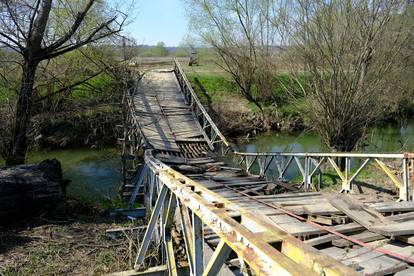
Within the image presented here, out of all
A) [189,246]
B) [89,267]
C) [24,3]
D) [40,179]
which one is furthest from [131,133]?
[189,246]

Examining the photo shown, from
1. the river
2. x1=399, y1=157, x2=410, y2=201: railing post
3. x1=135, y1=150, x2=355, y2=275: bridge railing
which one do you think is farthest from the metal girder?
the river

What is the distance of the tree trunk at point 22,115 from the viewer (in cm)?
1085

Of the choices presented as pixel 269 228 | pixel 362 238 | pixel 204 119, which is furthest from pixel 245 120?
pixel 269 228

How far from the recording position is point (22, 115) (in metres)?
11.0

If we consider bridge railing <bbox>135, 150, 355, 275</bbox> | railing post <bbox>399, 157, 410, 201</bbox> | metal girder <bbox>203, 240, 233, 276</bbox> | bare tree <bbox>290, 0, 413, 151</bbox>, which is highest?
bare tree <bbox>290, 0, 413, 151</bbox>

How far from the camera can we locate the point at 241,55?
86.5ft

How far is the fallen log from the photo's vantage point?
24.3ft

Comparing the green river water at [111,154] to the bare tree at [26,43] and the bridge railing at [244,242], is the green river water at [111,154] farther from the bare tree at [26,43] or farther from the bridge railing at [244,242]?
the bridge railing at [244,242]

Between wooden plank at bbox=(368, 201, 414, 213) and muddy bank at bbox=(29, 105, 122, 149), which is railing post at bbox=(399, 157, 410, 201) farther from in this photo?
muddy bank at bbox=(29, 105, 122, 149)

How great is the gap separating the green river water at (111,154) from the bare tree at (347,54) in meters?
2.64

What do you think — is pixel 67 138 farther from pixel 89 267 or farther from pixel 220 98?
pixel 89 267

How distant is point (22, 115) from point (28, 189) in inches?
156

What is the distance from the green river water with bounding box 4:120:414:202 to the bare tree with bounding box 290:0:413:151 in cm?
264

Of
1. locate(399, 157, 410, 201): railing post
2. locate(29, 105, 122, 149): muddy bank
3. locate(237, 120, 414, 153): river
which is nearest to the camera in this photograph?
locate(399, 157, 410, 201): railing post
